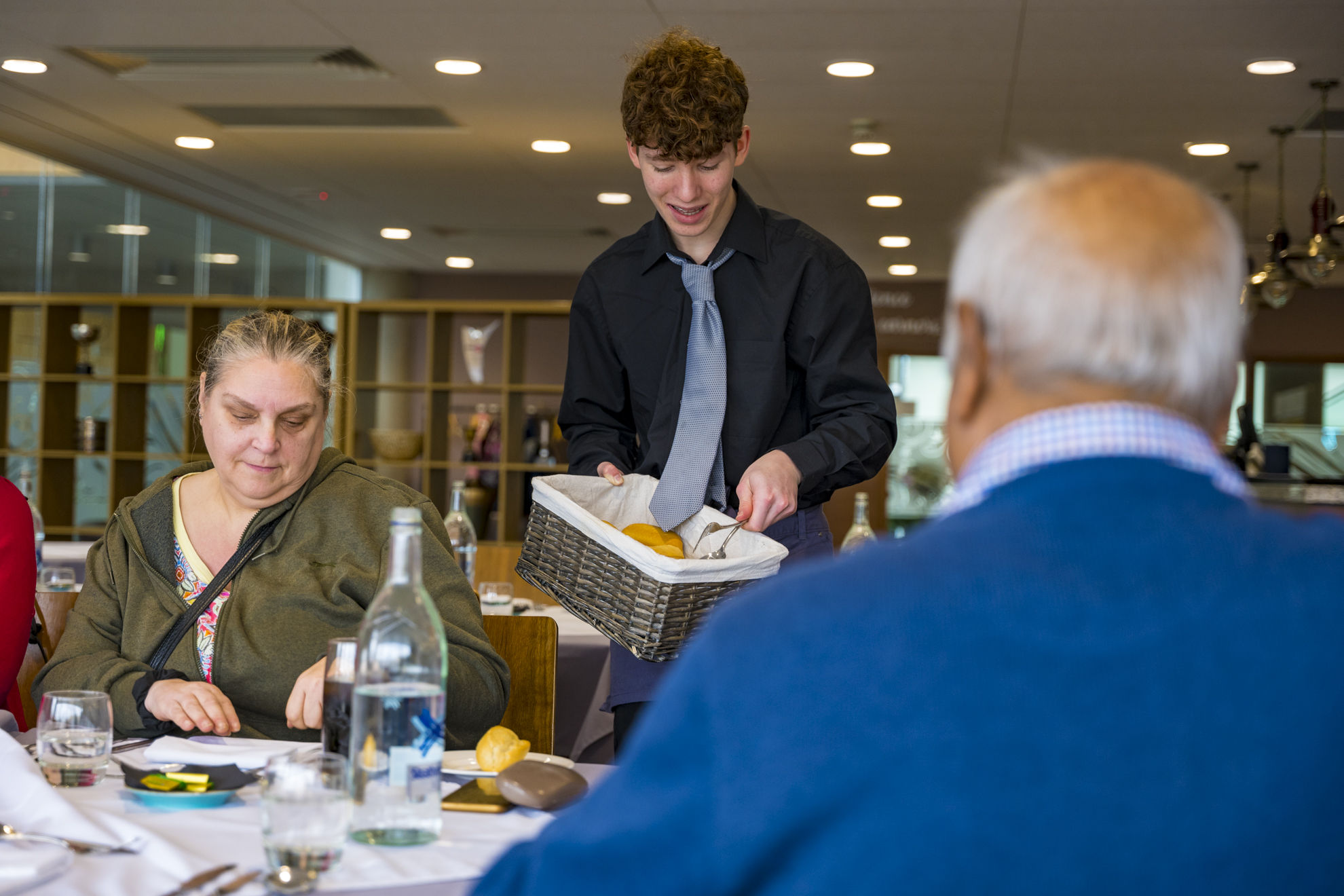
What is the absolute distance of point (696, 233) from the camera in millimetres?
2029

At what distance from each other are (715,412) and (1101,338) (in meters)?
1.33

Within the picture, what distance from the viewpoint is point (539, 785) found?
1211mm

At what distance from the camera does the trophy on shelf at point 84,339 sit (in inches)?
276

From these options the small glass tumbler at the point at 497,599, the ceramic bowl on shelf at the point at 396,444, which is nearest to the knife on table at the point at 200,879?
the small glass tumbler at the point at 497,599

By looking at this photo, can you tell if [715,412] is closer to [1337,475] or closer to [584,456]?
[584,456]

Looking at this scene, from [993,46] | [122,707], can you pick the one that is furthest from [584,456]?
[993,46]

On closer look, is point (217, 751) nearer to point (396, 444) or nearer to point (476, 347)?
point (396, 444)

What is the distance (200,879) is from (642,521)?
1099 millimetres

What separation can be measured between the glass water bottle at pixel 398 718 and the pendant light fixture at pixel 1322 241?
526 cm

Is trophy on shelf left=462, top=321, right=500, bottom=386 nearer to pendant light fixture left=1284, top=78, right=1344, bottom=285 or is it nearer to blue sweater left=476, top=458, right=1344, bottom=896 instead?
pendant light fixture left=1284, top=78, right=1344, bottom=285

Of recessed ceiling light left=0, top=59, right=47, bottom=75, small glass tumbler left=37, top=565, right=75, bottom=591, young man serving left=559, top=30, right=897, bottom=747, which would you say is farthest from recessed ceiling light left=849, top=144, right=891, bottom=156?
young man serving left=559, top=30, right=897, bottom=747

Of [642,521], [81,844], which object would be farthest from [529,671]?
[81,844]

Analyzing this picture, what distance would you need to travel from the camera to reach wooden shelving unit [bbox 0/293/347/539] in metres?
6.93

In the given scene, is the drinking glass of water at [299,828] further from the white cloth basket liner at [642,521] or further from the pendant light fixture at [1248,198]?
the pendant light fixture at [1248,198]
